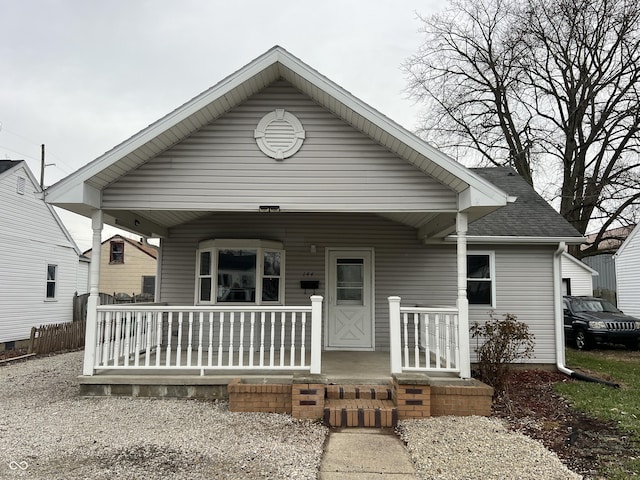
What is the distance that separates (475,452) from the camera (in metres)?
4.43

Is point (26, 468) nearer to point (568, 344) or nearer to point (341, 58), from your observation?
point (341, 58)

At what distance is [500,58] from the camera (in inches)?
830

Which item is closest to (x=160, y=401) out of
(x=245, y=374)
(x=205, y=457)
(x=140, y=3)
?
(x=245, y=374)

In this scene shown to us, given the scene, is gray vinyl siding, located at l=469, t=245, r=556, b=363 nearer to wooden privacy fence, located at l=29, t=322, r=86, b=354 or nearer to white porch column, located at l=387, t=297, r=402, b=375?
white porch column, located at l=387, t=297, r=402, b=375

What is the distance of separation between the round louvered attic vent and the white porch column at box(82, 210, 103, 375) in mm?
2627

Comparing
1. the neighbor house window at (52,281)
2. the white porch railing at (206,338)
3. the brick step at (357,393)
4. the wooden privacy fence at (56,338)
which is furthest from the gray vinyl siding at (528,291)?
the neighbor house window at (52,281)

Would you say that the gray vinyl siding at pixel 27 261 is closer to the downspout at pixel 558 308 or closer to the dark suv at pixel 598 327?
the downspout at pixel 558 308

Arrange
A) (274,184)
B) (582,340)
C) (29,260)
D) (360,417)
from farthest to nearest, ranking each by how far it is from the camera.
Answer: (29,260) → (582,340) → (274,184) → (360,417)

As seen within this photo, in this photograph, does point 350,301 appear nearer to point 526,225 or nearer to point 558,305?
point 526,225

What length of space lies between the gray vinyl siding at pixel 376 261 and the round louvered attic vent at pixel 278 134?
2.63 meters

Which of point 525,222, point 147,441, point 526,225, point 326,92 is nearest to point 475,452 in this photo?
point 147,441

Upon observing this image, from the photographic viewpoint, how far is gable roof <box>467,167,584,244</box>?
884 cm

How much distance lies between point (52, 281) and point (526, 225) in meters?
15.4

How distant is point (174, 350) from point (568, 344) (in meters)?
13.0
